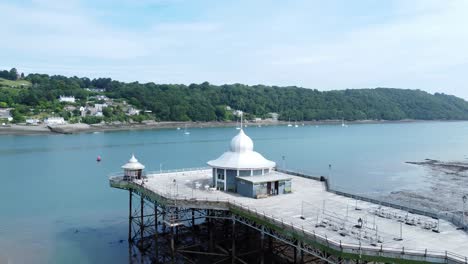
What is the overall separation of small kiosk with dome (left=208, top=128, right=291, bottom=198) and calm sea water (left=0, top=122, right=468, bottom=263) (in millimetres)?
14187

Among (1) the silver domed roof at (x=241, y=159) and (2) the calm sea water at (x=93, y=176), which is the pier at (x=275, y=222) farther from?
(2) the calm sea water at (x=93, y=176)

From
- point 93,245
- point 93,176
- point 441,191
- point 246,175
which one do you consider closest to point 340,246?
point 246,175

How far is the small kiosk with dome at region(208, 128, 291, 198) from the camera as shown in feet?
136

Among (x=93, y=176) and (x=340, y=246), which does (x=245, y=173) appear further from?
(x=93, y=176)

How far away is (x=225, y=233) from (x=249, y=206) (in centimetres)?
1237

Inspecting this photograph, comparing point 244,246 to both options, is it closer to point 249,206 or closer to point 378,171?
point 249,206

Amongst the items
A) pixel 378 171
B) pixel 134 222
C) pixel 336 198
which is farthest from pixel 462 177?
pixel 134 222

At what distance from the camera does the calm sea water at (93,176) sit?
169ft

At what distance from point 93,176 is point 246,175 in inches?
2396

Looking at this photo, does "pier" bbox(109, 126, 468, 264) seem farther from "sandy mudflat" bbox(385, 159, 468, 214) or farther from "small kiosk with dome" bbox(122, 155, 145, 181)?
"sandy mudflat" bbox(385, 159, 468, 214)

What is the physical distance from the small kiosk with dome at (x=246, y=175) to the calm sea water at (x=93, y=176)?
46.5 feet

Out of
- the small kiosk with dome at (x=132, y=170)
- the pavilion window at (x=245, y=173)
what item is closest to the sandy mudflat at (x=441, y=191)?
the pavilion window at (x=245, y=173)

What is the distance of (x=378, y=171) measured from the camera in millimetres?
105875

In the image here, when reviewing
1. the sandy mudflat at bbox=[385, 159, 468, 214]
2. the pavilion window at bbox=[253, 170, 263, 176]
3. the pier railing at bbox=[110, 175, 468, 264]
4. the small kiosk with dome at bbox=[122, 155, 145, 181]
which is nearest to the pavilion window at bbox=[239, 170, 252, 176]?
the pavilion window at bbox=[253, 170, 263, 176]
